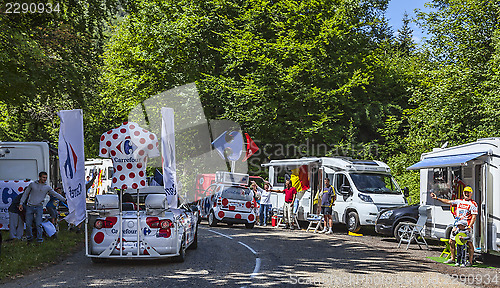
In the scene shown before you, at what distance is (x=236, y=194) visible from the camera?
21.7 metres

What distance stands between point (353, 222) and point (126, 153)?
420 inches

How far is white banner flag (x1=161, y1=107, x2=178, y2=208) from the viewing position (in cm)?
1274

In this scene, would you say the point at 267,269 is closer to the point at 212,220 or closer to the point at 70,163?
the point at 70,163

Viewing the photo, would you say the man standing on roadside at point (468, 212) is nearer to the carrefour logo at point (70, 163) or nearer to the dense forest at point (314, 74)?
the carrefour logo at point (70, 163)

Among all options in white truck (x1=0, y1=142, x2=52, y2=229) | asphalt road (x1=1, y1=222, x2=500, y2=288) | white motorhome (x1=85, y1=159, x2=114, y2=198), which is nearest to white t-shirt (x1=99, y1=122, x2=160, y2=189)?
asphalt road (x1=1, y1=222, x2=500, y2=288)

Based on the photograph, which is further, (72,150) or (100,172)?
(100,172)

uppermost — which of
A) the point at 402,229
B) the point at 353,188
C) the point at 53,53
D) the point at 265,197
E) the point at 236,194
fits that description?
the point at 53,53

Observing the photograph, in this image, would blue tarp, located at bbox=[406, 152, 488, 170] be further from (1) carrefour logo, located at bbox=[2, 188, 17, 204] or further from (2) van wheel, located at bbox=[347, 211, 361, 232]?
(1) carrefour logo, located at bbox=[2, 188, 17, 204]

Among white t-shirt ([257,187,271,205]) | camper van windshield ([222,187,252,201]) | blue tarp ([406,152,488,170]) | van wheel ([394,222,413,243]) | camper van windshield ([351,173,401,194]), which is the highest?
blue tarp ([406,152,488,170])

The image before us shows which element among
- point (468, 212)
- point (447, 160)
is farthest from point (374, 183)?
point (468, 212)

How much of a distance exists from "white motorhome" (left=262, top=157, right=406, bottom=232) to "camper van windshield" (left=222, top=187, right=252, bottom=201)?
2.48 m

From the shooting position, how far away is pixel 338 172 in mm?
21500

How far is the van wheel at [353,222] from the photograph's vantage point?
65.6ft

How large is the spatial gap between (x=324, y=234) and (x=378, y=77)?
574 inches
